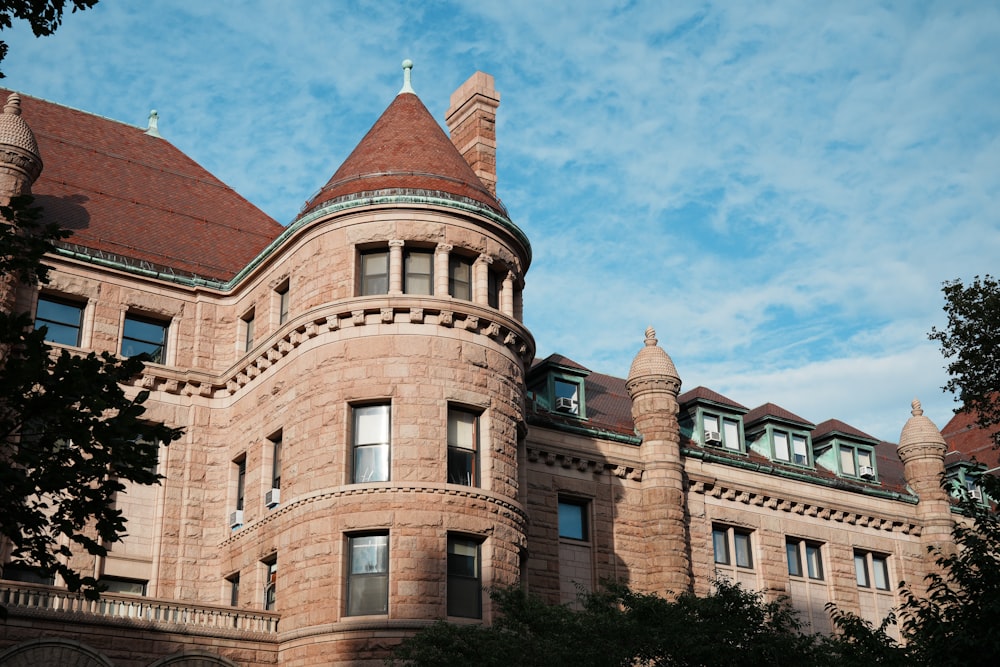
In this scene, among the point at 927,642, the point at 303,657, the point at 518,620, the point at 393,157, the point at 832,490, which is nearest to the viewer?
the point at 927,642

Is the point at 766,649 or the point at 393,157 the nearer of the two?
the point at 766,649

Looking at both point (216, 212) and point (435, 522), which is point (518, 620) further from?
point (216, 212)

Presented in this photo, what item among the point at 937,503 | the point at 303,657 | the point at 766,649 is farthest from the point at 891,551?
the point at 303,657

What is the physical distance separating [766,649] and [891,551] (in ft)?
59.9

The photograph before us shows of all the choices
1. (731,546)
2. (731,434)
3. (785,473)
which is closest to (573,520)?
(731,546)

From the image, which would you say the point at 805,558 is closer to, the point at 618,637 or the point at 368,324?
the point at 618,637

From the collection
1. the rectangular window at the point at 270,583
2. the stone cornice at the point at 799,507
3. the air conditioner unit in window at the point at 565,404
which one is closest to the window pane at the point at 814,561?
the stone cornice at the point at 799,507

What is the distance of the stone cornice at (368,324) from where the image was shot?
27469mm

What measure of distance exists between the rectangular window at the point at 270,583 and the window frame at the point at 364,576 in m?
2.30

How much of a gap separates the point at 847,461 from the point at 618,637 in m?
20.7

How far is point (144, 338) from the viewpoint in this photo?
31.2 metres

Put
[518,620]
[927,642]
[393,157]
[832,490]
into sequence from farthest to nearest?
1. [832,490]
2. [393,157]
3. [518,620]
4. [927,642]

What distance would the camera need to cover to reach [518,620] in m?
22.3

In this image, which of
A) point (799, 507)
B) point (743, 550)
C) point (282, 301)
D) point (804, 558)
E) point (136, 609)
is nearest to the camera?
point (136, 609)
